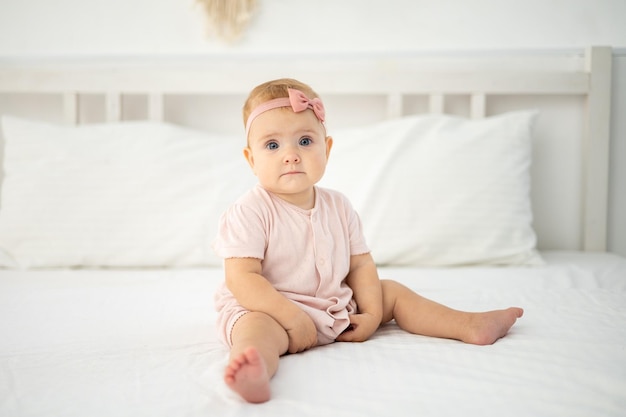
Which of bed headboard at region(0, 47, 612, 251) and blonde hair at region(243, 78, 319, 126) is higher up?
bed headboard at region(0, 47, 612, 251)

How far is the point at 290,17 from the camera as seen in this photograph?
1958 mm

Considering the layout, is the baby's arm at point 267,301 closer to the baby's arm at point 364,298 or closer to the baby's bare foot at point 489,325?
the baby's arm at point 364,298

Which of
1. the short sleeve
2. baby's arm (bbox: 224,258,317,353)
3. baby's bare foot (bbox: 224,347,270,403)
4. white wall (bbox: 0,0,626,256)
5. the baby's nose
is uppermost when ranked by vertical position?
white wall (bbox: 0,0,626,256)

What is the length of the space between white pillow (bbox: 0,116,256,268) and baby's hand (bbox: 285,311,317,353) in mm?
760

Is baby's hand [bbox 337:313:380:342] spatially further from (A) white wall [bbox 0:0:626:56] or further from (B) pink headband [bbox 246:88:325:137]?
(A) white wall [bbox 0:0:626:56]

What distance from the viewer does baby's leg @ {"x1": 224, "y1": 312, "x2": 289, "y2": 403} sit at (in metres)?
0.69

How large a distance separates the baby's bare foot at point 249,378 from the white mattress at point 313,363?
1cm

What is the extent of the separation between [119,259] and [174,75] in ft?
2.07

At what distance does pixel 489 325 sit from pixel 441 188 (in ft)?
2.51

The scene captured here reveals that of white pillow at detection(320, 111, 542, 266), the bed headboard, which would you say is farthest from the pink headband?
the bed headboard

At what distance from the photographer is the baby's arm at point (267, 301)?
35.6 inches

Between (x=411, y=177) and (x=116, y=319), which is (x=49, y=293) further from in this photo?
(x=411, y=177)

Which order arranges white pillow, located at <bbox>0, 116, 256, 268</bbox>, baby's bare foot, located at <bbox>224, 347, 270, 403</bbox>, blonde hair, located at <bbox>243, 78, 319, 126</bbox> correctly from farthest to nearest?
white pillow, located at <bbox>0, 116, 256, 268</bbox> → blonde hair, located at <bbox>243, 78, 319, 126</bbox> → baby's bare foot, located at <bbox>224, 347, 270, 403</bbox>

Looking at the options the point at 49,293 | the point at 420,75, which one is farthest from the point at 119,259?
the point at 420,75
